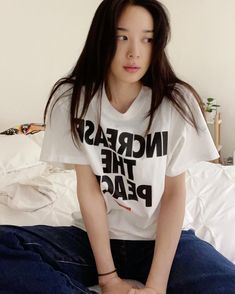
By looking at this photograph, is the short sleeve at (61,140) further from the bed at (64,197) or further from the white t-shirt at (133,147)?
the bed at (64,197)

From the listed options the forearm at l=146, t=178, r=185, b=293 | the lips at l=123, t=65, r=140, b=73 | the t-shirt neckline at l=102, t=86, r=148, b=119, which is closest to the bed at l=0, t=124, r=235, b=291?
the forearm at l=146, t=178, r=185, b=293

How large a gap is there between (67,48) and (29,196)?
1281mm

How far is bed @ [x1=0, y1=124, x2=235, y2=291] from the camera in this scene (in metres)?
1.13

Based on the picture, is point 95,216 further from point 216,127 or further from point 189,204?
point 216,127

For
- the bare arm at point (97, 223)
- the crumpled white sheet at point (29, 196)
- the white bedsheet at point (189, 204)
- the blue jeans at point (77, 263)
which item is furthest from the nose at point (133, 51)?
the crumpled white sheet at point (29, 196)

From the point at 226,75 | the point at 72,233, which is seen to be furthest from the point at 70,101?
the point at 226,75

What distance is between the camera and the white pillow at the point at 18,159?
1.74 m

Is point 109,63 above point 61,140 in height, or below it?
above

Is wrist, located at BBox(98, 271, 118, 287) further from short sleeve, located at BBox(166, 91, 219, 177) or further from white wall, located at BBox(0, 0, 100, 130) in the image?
white wall, located at BBox(0, 0, 100, 130)

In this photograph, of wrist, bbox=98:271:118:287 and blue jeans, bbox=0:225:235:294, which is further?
wrist, bbox=98:271:118:287

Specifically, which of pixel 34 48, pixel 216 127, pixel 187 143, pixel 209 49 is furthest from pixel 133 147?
pixel 209 49

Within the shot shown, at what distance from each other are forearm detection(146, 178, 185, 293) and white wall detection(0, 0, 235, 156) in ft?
5.01

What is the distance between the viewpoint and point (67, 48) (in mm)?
2297

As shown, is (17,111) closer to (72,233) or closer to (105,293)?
(72,233)
